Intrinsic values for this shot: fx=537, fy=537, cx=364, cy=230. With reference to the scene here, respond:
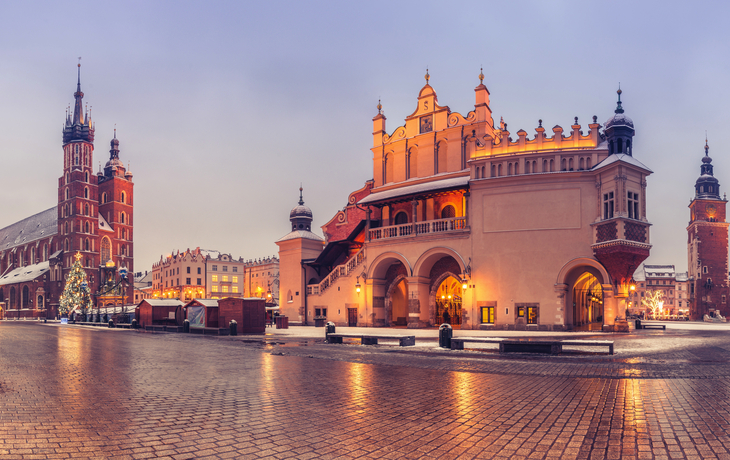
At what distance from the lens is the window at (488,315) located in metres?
37.2

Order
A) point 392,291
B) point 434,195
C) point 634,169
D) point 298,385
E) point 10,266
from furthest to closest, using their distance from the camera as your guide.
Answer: point 10,266, point 392,291, point 434,195, point 634,169, point 298,385

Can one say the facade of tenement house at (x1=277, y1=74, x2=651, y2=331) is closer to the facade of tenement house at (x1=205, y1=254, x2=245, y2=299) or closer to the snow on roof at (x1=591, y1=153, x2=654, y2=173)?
the snow on roof at (x1=591, y1=153, x2=654, y2=173)

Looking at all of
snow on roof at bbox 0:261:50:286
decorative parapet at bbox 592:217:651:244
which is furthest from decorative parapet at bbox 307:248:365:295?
snow on roof at bbox 0:261:50:286

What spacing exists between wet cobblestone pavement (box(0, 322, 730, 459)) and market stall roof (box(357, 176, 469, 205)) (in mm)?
24360

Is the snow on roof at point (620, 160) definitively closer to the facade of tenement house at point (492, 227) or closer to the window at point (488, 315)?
the facade of tenement house at point (492, 227)

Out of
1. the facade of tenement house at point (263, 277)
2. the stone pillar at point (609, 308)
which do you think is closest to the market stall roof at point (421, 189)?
the stone pillar at point (609, 308)

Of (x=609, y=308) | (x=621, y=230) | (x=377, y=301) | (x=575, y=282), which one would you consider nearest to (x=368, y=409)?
(x=621, y=230)

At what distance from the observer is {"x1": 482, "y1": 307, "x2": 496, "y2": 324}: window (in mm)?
37200

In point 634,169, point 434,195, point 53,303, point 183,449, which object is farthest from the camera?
point 53,303

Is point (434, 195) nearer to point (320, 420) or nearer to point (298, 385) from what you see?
point (298, 385)

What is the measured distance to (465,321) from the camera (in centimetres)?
3794

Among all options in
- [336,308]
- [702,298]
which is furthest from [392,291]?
[702,298]

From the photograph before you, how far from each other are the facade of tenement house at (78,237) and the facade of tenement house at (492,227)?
66.1 metres

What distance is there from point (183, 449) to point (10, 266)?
Result: 133138mm
